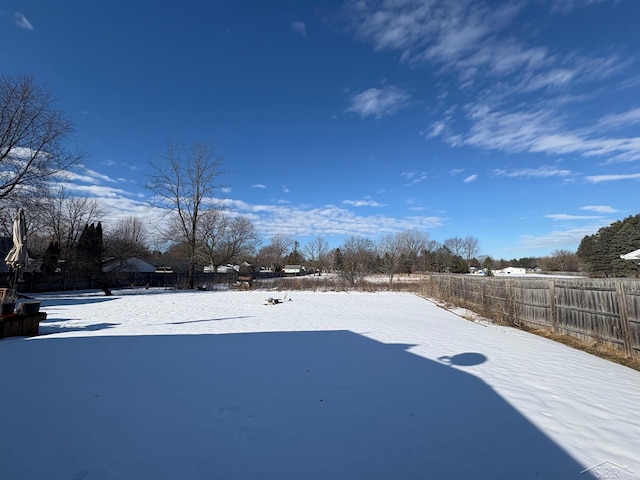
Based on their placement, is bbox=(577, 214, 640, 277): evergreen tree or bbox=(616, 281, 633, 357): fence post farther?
bbox=(577, 214, 640, 277): evergreen tree

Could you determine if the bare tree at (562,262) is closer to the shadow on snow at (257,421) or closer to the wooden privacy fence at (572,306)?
the wooden privacy fence at (572,306)

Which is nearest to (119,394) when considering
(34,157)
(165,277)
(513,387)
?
(513,387)

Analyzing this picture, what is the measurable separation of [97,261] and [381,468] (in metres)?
29.7

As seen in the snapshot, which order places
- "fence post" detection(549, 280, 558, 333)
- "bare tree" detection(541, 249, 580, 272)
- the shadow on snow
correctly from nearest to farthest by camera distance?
the shadow on snow, "fence post" detection(549, 280, 558, 333), "bare tree" detection(541, 249, 580, 272)

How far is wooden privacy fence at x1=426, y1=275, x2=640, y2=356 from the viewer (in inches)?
261

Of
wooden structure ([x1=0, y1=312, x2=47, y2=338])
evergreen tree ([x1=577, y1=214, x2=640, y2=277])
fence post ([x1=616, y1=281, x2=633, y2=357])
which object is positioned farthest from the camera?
evergreen tree ([x1=577, y1=214, x2=640, y2=277])

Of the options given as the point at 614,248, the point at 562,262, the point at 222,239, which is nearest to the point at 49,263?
the point at 222,239

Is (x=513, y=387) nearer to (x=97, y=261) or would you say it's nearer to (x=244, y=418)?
(x=244, y=418)

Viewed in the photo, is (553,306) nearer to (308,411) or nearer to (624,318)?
(624,318)

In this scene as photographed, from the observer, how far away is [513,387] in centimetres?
443

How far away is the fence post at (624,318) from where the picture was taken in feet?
21.5

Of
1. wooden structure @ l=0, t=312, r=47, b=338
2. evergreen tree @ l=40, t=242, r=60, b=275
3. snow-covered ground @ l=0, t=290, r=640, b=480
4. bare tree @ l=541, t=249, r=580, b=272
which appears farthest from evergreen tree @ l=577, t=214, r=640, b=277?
evergreen tree @ l=40, t=242, r=60, b=275

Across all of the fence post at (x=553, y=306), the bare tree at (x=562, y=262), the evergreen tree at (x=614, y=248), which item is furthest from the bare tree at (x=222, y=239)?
the bare tree at (x=562, y=262)

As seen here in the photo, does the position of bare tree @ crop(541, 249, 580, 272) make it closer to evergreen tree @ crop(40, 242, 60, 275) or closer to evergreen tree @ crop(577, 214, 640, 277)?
evergreen tree @ crop(577, 214, 640, 277)
